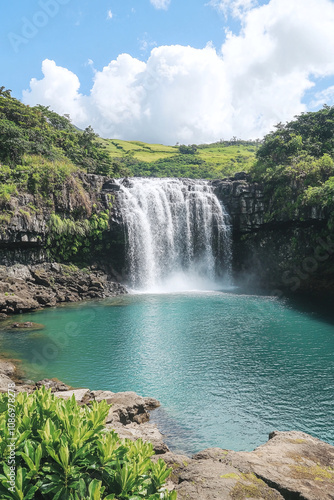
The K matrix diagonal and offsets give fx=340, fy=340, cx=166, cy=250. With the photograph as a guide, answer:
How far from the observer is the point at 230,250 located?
1709 inches

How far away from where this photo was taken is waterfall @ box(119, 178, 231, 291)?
42.2 metres

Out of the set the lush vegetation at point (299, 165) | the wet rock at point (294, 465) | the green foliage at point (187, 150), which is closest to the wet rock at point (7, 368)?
the wet rock at point (294, 465)

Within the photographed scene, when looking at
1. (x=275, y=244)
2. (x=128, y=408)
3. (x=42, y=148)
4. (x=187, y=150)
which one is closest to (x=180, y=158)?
(x=187, y=150)

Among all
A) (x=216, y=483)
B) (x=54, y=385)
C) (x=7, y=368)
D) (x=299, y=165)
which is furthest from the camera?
(x=299, y=165)

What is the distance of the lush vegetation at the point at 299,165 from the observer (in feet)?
118

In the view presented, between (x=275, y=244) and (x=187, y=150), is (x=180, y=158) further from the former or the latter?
(x=275, y=244)

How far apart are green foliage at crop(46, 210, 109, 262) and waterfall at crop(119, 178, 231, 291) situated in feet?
14.3

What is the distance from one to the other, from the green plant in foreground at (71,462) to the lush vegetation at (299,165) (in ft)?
107

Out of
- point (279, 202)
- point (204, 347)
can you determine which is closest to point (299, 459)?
point (204, 347)

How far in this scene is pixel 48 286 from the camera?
111ft

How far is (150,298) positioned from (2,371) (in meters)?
20.2

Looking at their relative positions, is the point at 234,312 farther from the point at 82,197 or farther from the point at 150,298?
the point at 82,197

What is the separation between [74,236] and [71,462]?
116 ft

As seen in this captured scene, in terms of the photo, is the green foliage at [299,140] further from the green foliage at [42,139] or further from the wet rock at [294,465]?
the wet rock at [294,465]
